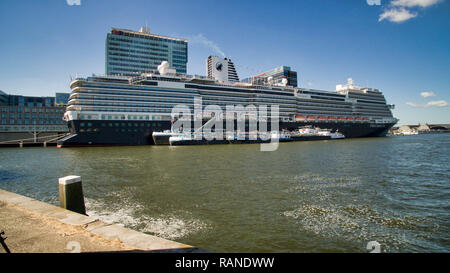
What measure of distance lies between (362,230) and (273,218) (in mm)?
3093

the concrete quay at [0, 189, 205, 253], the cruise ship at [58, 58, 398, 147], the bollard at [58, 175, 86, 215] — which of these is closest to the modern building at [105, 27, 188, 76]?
the cruise ship at [58, 58, 398, 147]

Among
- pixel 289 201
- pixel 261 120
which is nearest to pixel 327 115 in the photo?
pixel 261 120

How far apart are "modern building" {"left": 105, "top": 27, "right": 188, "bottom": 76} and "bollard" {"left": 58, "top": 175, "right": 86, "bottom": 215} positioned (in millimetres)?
87676

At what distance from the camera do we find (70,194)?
26.3 ft

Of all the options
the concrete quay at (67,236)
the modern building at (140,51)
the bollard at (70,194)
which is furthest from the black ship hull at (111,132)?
the concrete quay at (67,236)

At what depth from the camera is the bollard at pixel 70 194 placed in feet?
26.1

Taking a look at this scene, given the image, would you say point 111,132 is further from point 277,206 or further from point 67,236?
point 67,236

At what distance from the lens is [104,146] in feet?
168

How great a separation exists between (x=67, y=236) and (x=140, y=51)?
101 metres

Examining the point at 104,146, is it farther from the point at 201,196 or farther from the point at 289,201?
the point at 289,201

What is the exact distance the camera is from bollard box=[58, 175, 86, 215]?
26.1ft

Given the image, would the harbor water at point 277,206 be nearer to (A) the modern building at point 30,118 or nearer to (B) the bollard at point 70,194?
(B) the bollard at point 70,194

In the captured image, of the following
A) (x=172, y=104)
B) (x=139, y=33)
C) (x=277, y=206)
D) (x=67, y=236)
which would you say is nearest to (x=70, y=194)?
(x=67, y=236)
